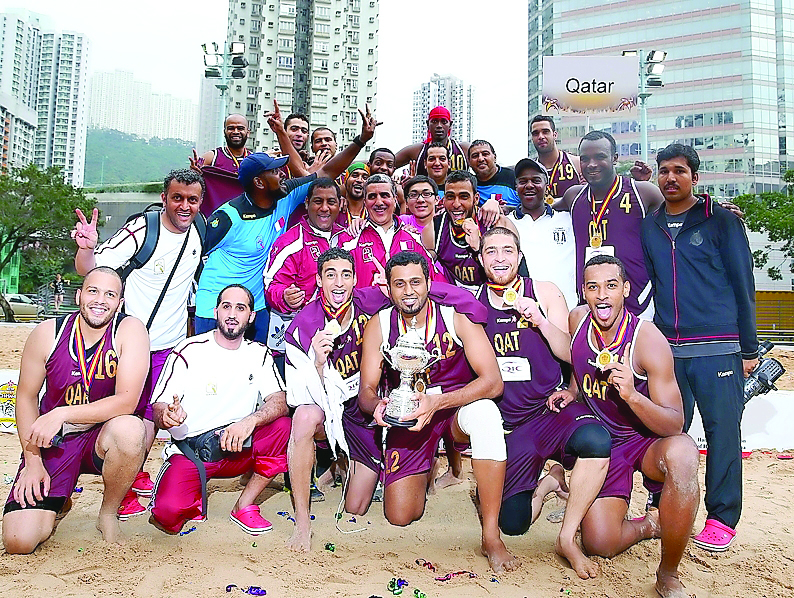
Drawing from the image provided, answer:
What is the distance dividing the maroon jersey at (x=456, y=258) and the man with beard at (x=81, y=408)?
2400 mm

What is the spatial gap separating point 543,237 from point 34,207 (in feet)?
89.8

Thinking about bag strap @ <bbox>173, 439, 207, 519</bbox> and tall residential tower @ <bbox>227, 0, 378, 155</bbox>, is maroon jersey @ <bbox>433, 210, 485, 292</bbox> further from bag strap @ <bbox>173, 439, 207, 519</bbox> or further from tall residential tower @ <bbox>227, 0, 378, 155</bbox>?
tall residential tower @ <bbox>227, 0, 378, 155</bbox>

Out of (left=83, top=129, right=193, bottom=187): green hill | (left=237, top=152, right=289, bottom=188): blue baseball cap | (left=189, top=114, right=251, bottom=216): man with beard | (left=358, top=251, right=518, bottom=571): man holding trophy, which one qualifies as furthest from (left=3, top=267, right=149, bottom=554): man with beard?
(left=83, top=129, right=193, bottom=187): green hill

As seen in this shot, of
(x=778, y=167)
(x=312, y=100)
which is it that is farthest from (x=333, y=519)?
(x=778, y=167)

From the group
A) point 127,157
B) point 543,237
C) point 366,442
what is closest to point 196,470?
point 366,442

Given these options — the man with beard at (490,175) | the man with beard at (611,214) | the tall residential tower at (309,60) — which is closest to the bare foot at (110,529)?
the man with beard at (611,214)

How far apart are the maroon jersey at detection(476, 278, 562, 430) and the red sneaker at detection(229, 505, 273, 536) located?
1.73m

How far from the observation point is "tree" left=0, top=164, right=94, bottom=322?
25938 millimetres

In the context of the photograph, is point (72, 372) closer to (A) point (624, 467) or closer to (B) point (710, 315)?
(A) point (624, 467)

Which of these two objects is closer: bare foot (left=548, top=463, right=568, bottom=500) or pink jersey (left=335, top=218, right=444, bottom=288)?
bare foot (left=548, top=463, right=568, bottom=500)

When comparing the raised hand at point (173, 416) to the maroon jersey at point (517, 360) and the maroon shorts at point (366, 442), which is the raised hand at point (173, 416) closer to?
the maroon shorts at point (366, 442)

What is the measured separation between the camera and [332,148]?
717cm

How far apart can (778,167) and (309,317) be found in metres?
67.9

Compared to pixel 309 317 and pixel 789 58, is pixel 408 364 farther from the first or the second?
pixel 789 58
